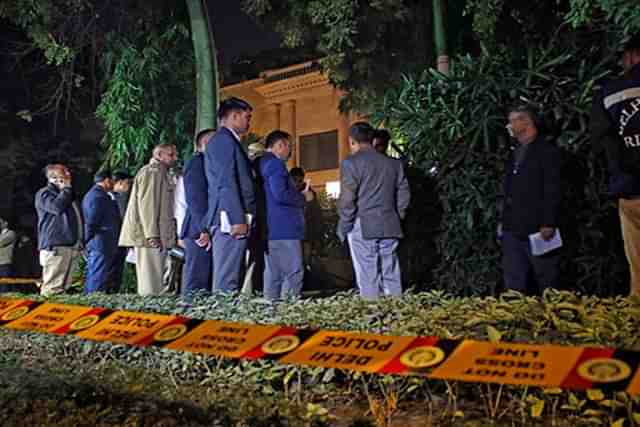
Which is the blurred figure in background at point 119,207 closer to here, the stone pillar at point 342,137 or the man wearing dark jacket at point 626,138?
the man wearing dark jacket at point 626,138

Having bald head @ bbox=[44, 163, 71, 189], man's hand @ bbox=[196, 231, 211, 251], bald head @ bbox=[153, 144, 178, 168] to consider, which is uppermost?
bald head @ bbox=[153, 144, 178, 168]

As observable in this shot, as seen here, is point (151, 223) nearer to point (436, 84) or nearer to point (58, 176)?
point (58, 176)

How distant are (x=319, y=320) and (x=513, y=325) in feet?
3.59

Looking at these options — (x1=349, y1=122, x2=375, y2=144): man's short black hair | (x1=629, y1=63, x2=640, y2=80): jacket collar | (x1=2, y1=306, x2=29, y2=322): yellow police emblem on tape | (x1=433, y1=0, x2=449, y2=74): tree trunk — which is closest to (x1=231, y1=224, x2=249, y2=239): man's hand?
(x1=349, y1=122, x2=375, y2=144): man's short black hair

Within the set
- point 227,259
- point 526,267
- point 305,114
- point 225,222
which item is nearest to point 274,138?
point 225,222

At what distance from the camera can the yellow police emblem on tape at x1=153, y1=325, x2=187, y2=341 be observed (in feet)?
12.4

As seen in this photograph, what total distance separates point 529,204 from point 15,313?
12.3 feet

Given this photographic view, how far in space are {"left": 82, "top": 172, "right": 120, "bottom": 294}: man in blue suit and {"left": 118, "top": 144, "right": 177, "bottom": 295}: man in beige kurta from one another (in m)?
1.45

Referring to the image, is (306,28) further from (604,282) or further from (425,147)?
(604,282)

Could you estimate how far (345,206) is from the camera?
23.2 feet

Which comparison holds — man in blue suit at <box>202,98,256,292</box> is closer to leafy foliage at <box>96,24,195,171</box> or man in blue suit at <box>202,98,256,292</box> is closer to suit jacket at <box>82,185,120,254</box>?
suit jacket at <box>82,185,120,254</box>

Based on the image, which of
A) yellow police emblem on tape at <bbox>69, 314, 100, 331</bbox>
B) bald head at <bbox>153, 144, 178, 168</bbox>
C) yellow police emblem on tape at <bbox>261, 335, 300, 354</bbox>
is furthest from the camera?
bald head at <bbox>153, 144, 178, 168</bbox>

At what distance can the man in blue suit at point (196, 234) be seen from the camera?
6.95 metres

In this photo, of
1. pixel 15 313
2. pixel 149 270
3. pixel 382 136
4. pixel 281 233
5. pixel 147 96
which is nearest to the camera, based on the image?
pixel 15 313
